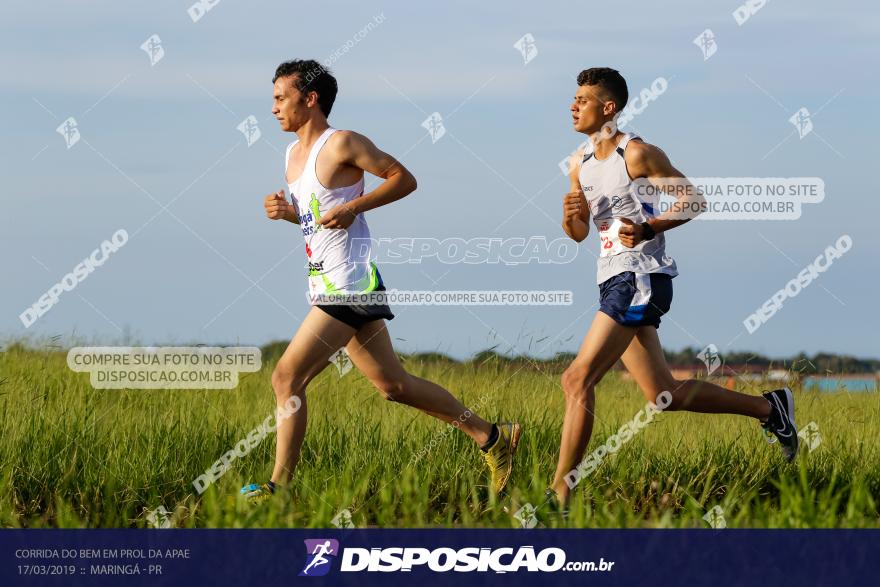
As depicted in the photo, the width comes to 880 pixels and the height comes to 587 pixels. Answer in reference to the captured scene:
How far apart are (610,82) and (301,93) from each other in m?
1.71

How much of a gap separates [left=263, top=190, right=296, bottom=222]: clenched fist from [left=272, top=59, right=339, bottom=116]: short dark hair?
0.55m

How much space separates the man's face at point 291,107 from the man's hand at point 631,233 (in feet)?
6.09

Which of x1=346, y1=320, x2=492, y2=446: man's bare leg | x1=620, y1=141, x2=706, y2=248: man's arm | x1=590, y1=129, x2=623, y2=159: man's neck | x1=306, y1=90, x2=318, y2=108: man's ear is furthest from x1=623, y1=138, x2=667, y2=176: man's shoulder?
x1=306, y1=90, x2=318, y2=108: man's ear

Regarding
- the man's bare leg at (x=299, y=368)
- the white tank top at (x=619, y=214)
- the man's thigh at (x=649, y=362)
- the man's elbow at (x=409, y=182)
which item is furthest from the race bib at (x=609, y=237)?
the man's bare leg at (x=299, y=368)

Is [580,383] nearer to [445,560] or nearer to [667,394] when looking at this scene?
[667,394]

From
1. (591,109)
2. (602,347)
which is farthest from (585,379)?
(591,109)

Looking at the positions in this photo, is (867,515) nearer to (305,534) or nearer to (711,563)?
(711,563)

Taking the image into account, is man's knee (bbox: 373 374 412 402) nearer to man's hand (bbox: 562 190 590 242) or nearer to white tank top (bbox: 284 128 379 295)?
white tank top (bbox: 284 128 379 295)

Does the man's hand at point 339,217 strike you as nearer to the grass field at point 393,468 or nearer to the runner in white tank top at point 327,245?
the runner in white tank top at point 327,245

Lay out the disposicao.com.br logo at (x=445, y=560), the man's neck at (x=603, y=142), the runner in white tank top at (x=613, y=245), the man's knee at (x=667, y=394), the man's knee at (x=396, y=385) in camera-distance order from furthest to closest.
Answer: the man's knee at (x=667, y=394) < the man's knee at (x=396, y=385) < the man's neck at (x=603, y=142) < the runner in white tank top at (x=613, y=245) < the disposicao.com.br logo at (x=445, y=560)

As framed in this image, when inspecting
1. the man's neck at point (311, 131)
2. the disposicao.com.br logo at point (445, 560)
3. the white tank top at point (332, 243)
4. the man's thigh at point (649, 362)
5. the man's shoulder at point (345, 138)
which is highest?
the man's neck at point (311, 131)

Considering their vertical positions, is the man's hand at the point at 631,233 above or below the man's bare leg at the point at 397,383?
above

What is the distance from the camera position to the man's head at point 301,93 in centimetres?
615

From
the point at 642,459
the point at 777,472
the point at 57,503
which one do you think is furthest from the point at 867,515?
the point at 57,503
